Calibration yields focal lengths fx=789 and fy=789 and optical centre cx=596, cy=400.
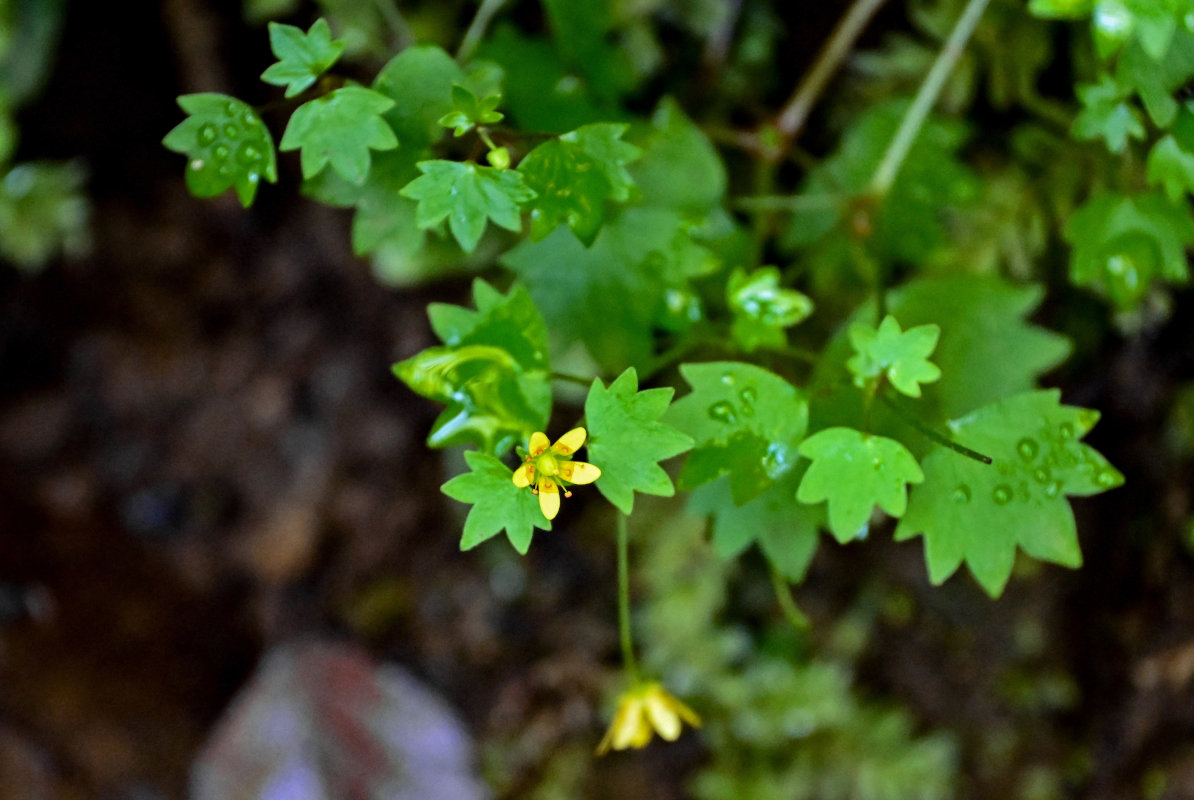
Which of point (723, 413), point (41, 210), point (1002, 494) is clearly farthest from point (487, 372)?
point (41, 210)

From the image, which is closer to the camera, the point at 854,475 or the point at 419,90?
the point at 854,475

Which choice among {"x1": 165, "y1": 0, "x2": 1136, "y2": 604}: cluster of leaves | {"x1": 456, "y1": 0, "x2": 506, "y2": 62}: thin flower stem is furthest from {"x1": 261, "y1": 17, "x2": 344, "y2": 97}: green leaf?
{"x1": 456, "y1": 0, "x2": 506, "y2": 62}: thin flower stem

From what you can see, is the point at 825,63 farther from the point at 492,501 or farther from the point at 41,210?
the point at 41,210

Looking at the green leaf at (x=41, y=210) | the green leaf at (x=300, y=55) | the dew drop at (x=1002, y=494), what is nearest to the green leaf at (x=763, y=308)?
the dew drop at (x=1002, y=494)

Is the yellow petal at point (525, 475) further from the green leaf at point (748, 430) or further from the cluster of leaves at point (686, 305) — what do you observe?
the green leaf at point (748, 430)

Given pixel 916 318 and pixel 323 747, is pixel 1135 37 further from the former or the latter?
pixel 323 747

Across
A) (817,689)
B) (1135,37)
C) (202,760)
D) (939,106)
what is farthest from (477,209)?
(202,760)

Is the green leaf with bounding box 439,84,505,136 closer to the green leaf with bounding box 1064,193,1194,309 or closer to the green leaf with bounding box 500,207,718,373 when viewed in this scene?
the green leaf with bounding box 500,207,718,373
